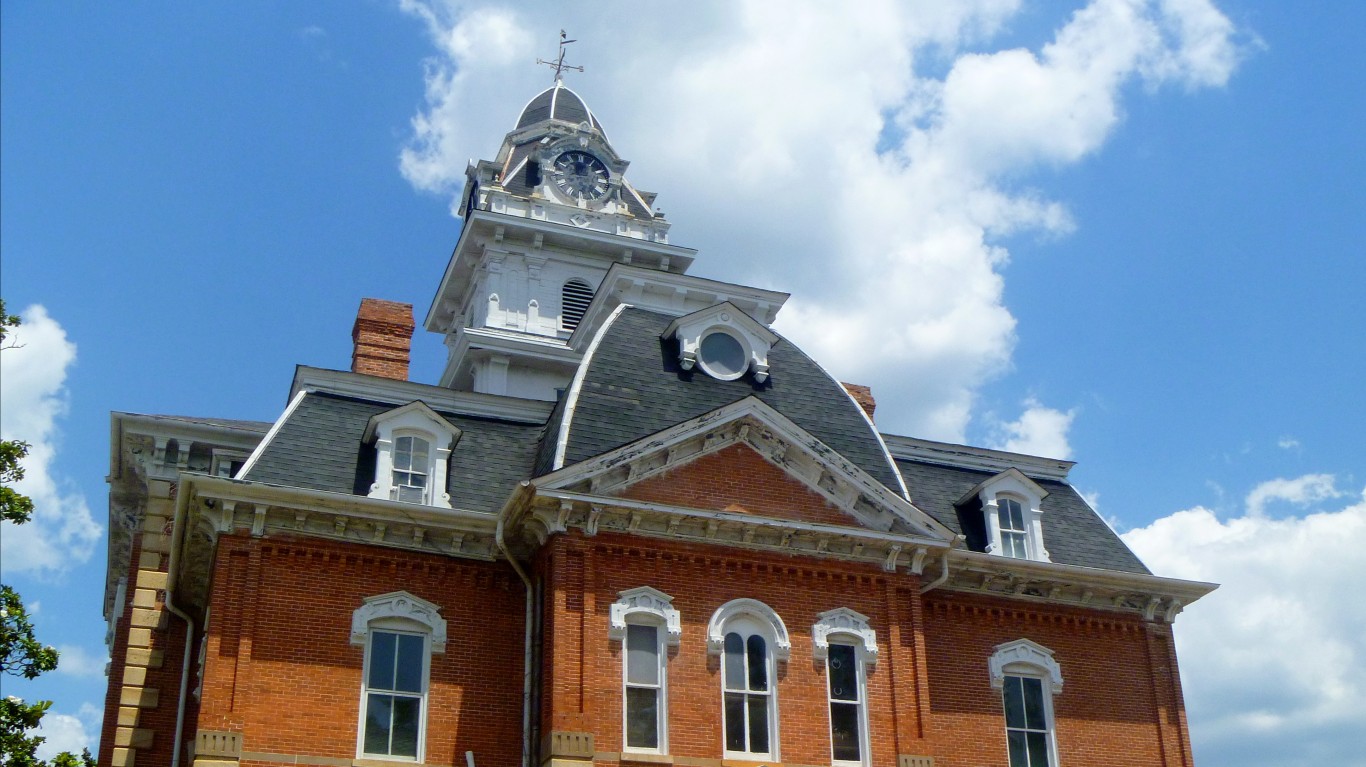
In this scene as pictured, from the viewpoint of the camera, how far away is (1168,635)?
24484mm

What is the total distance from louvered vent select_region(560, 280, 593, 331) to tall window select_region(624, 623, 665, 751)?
48.4ft

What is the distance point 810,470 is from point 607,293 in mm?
6716

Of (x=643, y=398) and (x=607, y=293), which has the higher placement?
(x=607, y=293)

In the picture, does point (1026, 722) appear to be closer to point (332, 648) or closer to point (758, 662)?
point (758, 662)

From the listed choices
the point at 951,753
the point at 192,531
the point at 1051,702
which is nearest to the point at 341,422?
the point at 192,531

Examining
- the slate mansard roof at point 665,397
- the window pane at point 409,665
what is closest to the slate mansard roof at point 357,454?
the slate mansard roof at point 665,397

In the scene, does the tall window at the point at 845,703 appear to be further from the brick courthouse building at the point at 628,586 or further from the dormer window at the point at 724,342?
the dormer window at the point at 724,342

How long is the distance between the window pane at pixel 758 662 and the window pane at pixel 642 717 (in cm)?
155

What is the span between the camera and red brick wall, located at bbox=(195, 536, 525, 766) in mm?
19031

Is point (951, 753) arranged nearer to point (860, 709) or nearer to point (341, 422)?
point (860, 709)

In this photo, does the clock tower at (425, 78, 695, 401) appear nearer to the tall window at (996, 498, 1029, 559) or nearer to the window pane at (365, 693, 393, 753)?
the tall window at (996, 498, 1029, 559)

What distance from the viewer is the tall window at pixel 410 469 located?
840 inches

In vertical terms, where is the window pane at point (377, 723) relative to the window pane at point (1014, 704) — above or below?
below

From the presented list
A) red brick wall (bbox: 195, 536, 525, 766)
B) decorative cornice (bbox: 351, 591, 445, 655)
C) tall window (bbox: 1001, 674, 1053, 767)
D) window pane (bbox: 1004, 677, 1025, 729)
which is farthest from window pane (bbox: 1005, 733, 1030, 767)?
decorative cornice (bbox: 351, 591, 445, 655)
